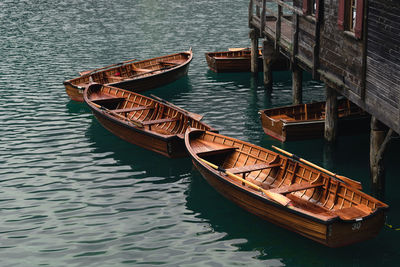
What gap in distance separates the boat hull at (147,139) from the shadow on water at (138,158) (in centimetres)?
28

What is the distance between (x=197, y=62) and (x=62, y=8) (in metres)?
30.1

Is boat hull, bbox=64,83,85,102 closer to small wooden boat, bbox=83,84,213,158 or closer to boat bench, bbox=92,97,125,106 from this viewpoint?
small wooden boat, bbox=83,84,213,158

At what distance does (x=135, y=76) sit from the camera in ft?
105

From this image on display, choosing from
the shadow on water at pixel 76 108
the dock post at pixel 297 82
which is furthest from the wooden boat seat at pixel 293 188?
the shadow on water at pixel 76 108

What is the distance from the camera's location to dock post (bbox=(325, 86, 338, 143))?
21.7 meters

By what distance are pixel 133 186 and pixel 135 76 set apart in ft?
41.5

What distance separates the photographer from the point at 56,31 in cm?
5156

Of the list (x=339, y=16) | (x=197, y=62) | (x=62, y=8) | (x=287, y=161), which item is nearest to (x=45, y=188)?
(x=287, y=161)

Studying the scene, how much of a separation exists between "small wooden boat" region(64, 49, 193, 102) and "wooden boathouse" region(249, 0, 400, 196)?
30.5ft

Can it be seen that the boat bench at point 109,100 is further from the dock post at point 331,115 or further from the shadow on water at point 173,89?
the dock post at point 331,115

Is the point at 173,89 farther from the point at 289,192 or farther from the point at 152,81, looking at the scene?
the point at 289,192

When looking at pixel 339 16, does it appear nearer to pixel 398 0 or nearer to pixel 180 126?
pixel 398 0

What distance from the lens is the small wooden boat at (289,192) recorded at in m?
14.9

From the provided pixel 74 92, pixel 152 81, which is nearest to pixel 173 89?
pixel 152 81
